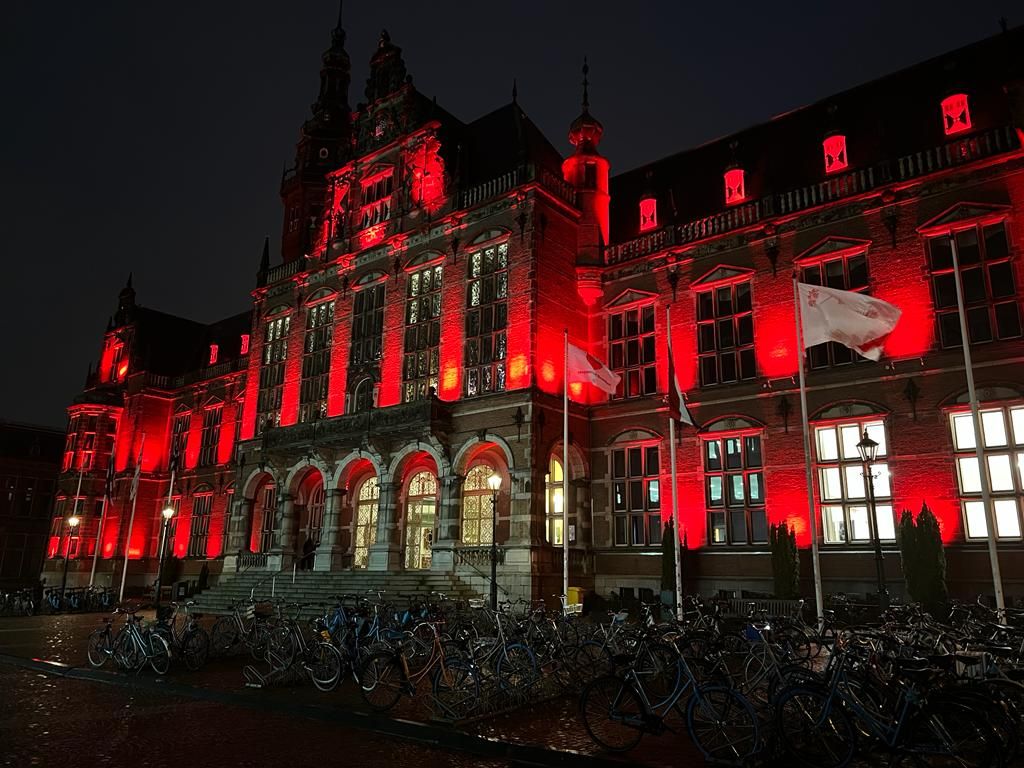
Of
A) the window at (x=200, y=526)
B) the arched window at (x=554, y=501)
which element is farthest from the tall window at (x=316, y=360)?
the window at (x=200, y=526)

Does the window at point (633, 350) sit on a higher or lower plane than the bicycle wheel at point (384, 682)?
higher

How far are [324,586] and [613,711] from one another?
63.4ft

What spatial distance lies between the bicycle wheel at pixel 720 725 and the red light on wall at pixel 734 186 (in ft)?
71.8

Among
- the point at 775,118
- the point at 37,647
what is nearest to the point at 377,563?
the point at 37,647

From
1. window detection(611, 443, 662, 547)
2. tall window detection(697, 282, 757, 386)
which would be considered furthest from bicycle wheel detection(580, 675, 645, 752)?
tall window detection(697, 282, 757, 386)

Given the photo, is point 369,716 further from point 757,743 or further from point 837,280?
point 837,280

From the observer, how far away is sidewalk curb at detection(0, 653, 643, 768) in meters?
8.00

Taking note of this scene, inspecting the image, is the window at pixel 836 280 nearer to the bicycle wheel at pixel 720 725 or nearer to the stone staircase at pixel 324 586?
the stone staircase at pixel 324 586

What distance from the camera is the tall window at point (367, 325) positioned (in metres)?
31.1

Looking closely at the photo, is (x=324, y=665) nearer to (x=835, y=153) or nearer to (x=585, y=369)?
(x=585, y=369)

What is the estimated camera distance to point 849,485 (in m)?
21.3

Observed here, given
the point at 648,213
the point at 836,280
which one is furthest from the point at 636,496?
the point at 648,213

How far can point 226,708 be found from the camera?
1095 cm

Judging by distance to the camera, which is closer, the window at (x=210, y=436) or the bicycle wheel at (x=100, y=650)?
the bicycle wheel at (x=100, y=650)
